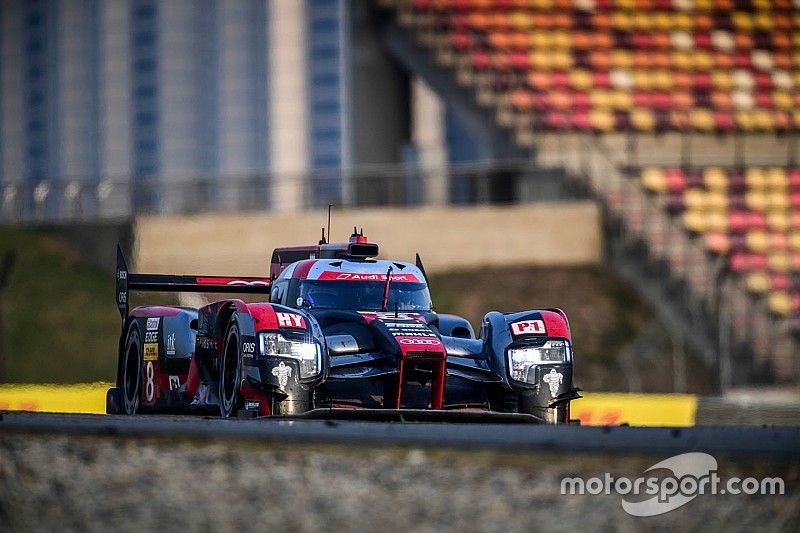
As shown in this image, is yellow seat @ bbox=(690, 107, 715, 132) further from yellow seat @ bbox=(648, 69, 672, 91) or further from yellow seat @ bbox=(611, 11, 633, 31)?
yellow seat @ bbox=(611, 11, 633, 31)

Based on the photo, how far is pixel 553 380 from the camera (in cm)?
1134

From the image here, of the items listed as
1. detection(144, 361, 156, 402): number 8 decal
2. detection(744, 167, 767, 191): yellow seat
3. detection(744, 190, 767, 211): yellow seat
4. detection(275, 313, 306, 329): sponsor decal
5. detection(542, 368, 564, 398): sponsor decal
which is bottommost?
detection(144, 361, 156, 402): number 8 decal

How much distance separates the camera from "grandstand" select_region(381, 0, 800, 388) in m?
24.8

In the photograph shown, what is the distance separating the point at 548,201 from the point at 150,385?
16933 millimetres

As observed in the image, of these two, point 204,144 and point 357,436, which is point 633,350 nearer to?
point 357,436

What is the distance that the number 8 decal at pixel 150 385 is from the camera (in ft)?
42.0

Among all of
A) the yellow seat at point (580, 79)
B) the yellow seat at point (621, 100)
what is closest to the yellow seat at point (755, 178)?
the yellow seat at point (621, 100)

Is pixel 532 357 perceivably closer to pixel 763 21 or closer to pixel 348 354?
pixel 348 354

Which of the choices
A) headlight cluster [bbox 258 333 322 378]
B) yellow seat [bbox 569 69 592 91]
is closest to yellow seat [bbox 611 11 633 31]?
yellow seat [bbox 569 69 592 91]

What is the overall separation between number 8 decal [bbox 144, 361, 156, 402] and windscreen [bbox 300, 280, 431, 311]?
5.67ft

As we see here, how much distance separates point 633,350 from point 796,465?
19234 mm

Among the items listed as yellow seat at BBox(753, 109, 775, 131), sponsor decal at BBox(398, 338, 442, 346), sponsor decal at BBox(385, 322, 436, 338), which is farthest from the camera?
yellow seat at BBox(753, 109, 775, 131)

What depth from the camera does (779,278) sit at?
24875 millimetres

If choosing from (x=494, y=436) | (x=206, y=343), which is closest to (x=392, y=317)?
(x=206, y=343)
